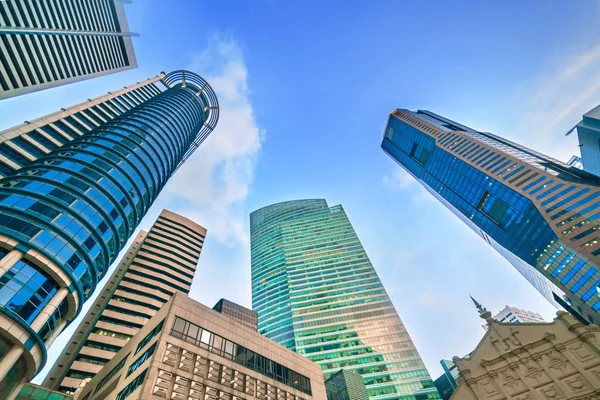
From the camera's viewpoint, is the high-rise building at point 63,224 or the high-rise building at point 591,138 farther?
the high-rise building at point 591,138

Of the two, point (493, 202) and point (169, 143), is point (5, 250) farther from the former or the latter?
point (493, 202)

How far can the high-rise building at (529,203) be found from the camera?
71.9 meters

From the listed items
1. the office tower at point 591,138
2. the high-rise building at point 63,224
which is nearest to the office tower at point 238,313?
the high-rise building at point 63,224

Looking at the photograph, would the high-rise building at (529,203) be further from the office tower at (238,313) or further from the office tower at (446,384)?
the office tower at (238,313)

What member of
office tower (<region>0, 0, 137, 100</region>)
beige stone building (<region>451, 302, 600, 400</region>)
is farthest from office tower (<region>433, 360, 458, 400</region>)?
office tower (<region>0, 0, 137, 100</region>)

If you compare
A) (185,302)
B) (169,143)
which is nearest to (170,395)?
(185,302)

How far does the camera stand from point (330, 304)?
4094 inches

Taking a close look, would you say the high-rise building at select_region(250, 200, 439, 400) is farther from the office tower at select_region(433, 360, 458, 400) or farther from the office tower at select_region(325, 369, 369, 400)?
the office tower at select_region(325, 369, 369, 400)

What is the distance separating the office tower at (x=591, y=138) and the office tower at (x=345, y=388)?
104 m

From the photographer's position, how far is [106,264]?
1839 inches

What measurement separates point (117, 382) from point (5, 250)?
59.1 feet

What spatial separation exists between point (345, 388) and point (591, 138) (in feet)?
382

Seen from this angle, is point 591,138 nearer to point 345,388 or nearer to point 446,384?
point 446,384

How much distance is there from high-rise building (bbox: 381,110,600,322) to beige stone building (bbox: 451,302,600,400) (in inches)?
2283
